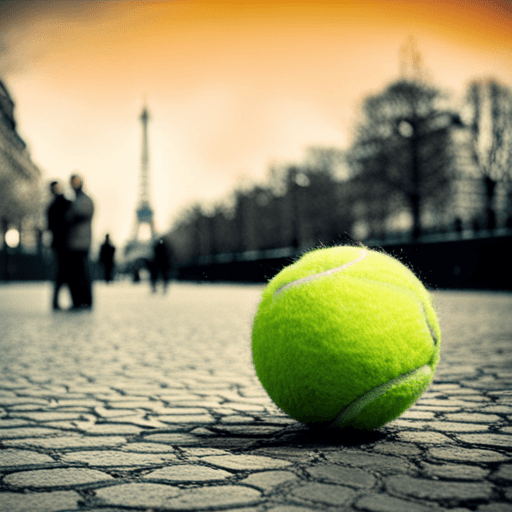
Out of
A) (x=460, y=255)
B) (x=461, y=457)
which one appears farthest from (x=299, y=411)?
(x=460, y=255)

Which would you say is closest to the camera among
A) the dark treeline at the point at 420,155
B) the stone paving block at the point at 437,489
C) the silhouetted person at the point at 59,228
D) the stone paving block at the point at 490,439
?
the stone paving block at the point at 437,489

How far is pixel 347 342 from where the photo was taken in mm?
2488

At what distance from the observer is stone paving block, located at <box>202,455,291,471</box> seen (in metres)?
2.24

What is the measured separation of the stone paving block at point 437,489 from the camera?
6.27 ft

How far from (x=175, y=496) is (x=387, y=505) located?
61 centimetres

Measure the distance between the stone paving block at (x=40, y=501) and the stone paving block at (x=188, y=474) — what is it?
28 centimetres

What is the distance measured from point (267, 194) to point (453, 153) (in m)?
29.6

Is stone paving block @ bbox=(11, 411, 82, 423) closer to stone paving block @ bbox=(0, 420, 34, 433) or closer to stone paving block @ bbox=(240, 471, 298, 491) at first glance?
stone paving block @ bbox=(0, 420, 34, 433)

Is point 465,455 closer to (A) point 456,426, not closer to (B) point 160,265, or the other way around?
(A) point 456,426

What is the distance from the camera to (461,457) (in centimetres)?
236

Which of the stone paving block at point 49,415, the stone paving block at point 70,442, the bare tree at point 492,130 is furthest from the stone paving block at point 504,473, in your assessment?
the bare tree at point 492,130

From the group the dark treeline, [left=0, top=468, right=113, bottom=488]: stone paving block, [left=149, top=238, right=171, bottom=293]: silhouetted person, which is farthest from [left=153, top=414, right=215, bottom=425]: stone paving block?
the dark treeline

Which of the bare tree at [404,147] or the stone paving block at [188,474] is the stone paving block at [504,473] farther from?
the bare tree at [404,147]

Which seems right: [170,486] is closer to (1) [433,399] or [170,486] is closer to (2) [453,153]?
(1) [433,399]
